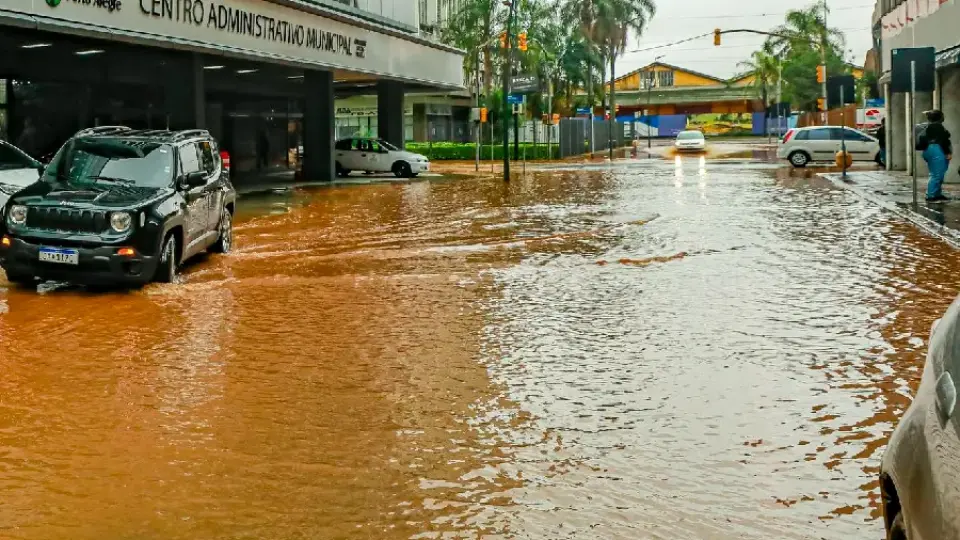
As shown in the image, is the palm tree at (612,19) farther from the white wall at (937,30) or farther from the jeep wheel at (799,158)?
the white wall at (937,30)

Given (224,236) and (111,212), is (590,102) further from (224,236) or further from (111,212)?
(111,212)

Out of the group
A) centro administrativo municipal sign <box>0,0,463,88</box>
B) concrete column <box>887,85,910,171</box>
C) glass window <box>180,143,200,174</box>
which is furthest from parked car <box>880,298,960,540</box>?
concrete column <box>887,85,910,171</box>

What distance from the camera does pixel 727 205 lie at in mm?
25344

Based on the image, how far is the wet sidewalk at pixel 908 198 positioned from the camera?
19.0 meters

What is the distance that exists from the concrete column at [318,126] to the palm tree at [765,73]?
77.8 metres

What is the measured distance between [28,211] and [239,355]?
4683 mm

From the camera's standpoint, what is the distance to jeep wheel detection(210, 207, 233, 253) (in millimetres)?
16477

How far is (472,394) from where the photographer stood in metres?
7.85

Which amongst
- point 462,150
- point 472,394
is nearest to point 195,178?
point 472,394

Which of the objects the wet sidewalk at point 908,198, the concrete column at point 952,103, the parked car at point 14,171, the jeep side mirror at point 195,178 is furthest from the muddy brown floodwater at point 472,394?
the concrete column at point 952,103

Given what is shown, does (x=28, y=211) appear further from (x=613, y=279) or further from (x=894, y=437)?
(x=894, y=437)

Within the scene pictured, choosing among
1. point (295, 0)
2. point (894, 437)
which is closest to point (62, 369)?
point (894, 437)

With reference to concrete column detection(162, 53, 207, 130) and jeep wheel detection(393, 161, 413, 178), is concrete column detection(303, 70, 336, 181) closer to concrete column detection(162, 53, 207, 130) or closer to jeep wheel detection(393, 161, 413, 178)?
jeep wheel detection(393, 161, 413, 178)

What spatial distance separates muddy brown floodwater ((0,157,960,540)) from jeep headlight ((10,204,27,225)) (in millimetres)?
749
